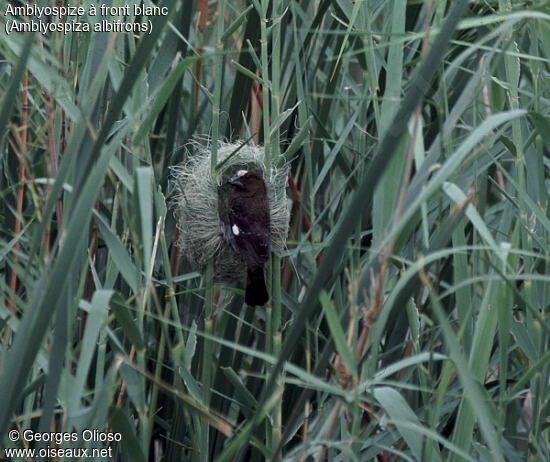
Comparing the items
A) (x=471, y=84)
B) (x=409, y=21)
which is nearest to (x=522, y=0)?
(x=409, y=21)

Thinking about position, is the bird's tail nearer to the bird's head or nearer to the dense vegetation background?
the dense vegetation background

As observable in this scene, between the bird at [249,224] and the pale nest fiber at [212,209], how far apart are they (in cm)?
2

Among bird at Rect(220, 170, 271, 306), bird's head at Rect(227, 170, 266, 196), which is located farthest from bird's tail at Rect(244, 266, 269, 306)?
bird's head at Rect(227, 170, 266, 196)

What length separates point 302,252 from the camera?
1875 mm

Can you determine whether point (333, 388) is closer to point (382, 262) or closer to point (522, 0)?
point (382, 262)

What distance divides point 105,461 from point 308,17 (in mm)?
1010

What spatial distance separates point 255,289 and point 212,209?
0.25 metres

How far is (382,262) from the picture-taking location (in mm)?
934

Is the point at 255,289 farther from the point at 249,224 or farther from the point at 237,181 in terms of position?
the point at 237,181

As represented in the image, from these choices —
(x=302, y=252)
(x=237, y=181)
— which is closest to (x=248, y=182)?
(x=237, y=181)

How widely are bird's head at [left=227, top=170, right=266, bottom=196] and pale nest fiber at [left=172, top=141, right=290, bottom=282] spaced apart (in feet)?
0.06

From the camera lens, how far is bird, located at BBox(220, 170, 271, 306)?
163 centimetres

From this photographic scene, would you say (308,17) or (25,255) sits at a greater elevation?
(308,17)

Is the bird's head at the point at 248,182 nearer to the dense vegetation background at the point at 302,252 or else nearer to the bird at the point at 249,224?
the bird at the point at 249,224
